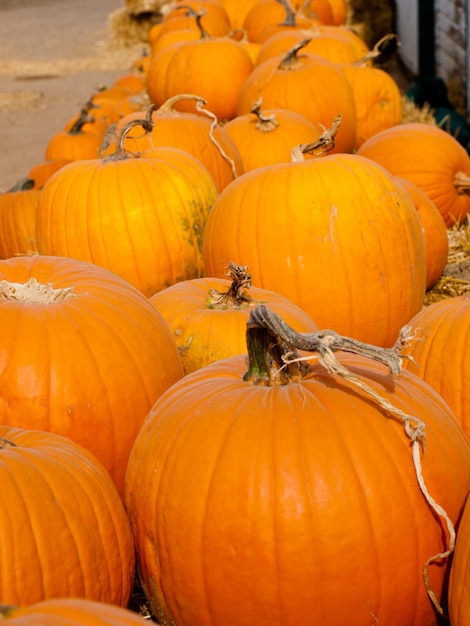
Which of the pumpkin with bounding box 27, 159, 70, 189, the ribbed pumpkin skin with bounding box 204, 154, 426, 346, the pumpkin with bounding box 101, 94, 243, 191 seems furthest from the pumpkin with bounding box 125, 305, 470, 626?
the pumpkin with bounding box 27, 159, 70, 189

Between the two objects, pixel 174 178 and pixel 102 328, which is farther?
pixel 174 178

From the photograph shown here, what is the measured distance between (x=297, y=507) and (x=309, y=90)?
4369 millimetres

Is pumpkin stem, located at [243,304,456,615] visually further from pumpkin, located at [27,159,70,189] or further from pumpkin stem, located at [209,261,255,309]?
pumpkin, located at [27,159,70,189]

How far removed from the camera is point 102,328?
2578 millimetres

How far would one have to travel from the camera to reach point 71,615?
133 centimetres

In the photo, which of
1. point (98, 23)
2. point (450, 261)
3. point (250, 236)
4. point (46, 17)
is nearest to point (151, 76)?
point (450, 261)

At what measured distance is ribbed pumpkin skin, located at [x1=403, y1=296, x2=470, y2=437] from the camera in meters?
2.68

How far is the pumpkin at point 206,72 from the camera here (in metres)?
6.77

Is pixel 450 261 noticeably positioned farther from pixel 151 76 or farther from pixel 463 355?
pixel 151 76

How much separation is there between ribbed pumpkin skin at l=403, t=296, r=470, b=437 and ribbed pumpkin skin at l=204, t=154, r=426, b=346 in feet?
2.07

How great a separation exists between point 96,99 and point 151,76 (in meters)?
3.33

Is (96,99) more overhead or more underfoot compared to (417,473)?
more underfoot

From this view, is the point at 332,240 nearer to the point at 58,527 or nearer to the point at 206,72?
the point at 58,527

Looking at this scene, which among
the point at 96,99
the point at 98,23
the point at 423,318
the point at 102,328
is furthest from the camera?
the point at 98,23
